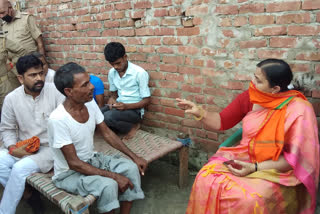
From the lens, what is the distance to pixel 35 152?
8.80 feet

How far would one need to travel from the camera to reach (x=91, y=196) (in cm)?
204

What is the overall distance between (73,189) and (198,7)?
6.98 feet

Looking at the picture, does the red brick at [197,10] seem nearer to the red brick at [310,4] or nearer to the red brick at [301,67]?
the red brick at [310,4]

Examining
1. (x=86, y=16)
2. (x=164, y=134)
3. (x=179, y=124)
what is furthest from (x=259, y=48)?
(x=86, y=16)

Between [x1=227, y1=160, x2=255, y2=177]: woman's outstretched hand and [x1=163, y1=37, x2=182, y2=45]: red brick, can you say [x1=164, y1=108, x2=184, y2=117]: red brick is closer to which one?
[x1=163, y1=37, x2=182, y2=45]: red brick

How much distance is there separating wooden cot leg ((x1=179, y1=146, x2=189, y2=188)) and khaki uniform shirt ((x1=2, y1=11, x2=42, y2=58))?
123 inches

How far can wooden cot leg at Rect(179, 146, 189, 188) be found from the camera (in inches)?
119


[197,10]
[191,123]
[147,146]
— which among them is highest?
[197,10]

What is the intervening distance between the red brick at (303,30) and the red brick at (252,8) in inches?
12.2

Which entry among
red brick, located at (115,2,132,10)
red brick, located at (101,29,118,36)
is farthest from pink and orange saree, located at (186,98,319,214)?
red brick, located at (101,29,118,36)

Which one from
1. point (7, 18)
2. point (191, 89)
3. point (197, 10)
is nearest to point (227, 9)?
point (197, 10)

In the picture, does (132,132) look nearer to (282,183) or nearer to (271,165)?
(271,165)

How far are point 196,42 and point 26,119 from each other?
1.93 m

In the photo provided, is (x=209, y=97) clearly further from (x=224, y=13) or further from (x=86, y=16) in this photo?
(x=86, y=16)
